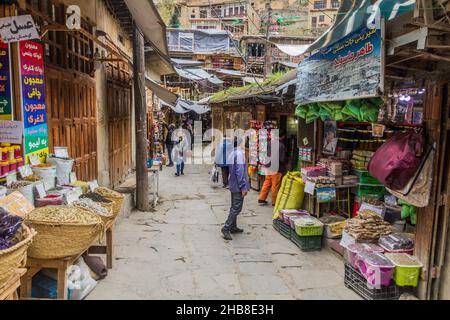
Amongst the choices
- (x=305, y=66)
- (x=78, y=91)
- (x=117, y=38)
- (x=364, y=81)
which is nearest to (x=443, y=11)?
(x=364, y=81)

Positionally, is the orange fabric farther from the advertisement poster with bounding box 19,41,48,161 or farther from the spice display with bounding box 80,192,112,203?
the advertisement poster with bounding box 19,41,48,161

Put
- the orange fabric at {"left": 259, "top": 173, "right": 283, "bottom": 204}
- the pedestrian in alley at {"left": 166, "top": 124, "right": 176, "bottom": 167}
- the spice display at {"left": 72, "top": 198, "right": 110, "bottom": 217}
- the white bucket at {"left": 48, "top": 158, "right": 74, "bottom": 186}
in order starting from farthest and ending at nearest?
the pedestrian in alley at {"left": 166, "top": 124, "right": 176, "bottom": 167}, the orange fabric at {"left": 259, "top": 173, "right": 283, "bottom": 204}, the white bucket at {"left": 48, "top": 158, "right": 74, "bottom": 186}, the spice display at {"left": 72, "top": 198, "right": 110, "bottom": 217}

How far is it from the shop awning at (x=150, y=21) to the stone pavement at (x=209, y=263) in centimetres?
411

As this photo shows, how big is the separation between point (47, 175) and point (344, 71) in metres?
4.58

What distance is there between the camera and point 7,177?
4590 mm

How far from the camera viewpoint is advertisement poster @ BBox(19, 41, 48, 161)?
5020 millimetres

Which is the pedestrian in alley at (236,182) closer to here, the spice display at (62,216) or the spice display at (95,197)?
the spice display at (95,197)

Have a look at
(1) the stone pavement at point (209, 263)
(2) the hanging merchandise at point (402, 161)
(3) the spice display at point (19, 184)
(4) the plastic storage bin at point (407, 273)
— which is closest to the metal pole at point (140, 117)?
(1) the stone pavement at point (209, 263)

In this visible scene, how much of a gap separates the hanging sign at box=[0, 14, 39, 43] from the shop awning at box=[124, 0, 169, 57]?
6.65 ft

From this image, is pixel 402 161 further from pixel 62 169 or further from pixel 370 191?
pixel 62 169

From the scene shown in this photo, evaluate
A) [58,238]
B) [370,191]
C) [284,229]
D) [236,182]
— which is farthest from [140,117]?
[58,238]

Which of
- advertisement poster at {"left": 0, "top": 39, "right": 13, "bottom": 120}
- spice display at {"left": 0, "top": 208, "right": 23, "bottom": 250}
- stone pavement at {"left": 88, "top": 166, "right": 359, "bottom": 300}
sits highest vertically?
advertisement poster at {"left": 0, "top": 39, "right": 13, "bottom": 120}

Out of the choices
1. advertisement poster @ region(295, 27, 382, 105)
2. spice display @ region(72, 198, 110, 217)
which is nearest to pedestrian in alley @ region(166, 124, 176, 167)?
advertisement poster @ region(295, 27, 382, 105)

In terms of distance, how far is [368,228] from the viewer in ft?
18.5
